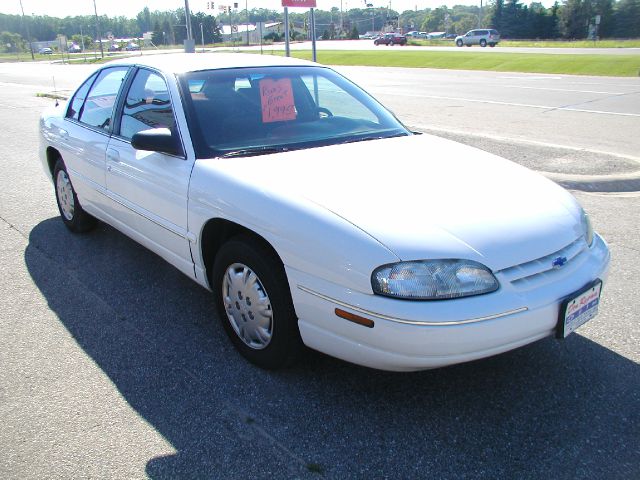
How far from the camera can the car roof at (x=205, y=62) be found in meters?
3.92

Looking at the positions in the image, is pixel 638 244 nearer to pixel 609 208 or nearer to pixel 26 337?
pixel 609 208

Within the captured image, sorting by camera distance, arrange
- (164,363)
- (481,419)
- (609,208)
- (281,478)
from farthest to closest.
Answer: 1. (609,208)
2. (164,363)
3. (481,419)
4. (281,478)

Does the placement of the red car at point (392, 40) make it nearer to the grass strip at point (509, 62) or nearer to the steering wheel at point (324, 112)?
the grass strip at point (509, 62)

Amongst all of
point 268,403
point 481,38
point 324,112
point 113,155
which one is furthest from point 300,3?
point 481,38

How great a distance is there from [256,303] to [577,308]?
1545 millimetres

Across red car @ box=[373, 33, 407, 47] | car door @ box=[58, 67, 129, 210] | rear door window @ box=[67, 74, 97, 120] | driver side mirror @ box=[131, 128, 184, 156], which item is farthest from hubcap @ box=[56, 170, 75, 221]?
red car @ box=[373, 33, 407, 47]

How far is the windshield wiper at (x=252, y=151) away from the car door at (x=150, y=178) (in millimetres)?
227

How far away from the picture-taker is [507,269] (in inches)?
102

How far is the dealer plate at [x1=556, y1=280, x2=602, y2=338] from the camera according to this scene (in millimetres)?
2658

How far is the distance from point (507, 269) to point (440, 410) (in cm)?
77

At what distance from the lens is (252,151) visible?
11.3ft

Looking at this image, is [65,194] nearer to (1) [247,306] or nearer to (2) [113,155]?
(2) [113,155]

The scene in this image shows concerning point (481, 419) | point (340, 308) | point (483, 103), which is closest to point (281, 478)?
point (340, 308)

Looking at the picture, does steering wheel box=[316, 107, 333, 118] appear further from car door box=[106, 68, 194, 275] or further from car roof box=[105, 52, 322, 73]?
car door box=[106, 68, 194, 275]
